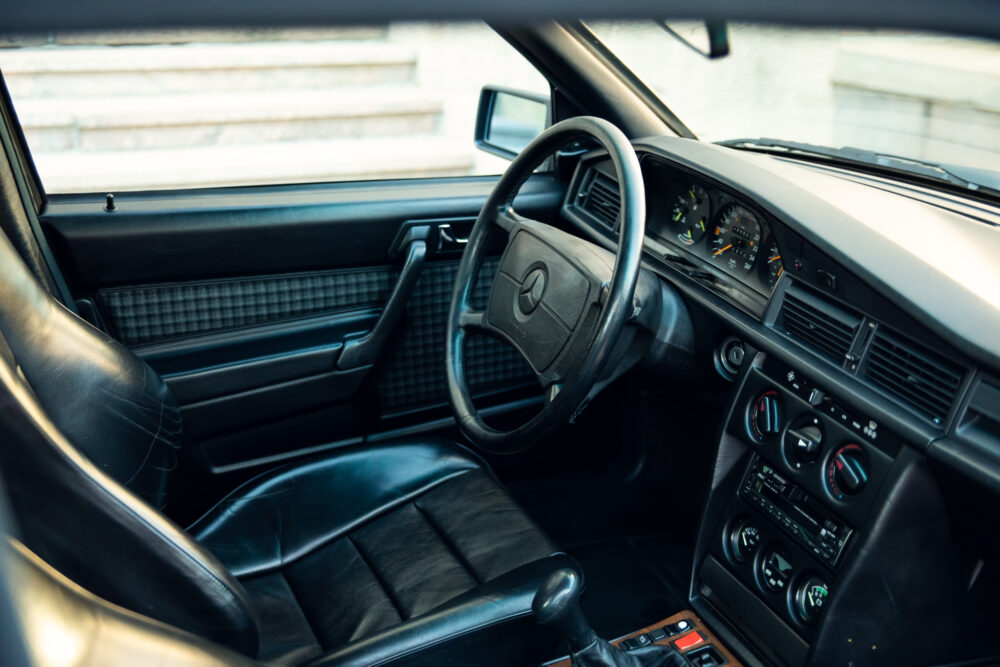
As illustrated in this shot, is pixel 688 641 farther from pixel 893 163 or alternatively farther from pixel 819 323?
Result: pixel 893 163

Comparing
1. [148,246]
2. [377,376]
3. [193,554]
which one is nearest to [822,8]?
[193,554]

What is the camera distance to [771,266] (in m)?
1.54

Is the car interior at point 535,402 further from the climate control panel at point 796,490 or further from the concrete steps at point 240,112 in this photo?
the concrete steps at point 240,112

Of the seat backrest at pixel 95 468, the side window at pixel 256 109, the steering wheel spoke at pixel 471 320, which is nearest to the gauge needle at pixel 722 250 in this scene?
the steering wheel spoke at pixel 471 320

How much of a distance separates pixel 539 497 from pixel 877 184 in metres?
0.99

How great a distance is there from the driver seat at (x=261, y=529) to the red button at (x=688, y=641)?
326 mm

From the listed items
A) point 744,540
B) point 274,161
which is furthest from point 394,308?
point 274,161

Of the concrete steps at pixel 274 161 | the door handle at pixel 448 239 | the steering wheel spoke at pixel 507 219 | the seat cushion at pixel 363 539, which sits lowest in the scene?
the seat cushion at pixel 363 539

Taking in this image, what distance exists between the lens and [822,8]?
0.25 meters

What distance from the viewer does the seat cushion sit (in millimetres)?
1337

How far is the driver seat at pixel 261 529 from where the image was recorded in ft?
2.76

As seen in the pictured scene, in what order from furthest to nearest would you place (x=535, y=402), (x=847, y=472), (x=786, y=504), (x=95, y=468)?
(x=535, y=402), (x=786, y=504), (x=847, y=472), (x=95, y=468)

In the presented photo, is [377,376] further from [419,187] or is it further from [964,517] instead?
[964,517]

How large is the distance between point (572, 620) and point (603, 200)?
0.99 meters
